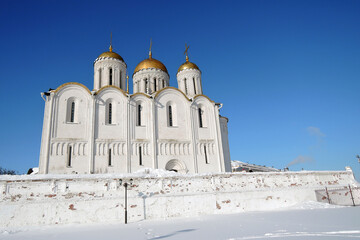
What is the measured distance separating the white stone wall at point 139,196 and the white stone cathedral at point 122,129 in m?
5.81

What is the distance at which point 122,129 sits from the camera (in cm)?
1869

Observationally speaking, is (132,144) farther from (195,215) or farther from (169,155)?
(195,215)

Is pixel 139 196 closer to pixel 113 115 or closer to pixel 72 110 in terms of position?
pixel 113 115

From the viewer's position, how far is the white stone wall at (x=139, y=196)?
1018cm

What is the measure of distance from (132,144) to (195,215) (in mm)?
8174

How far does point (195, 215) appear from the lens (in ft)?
40.0

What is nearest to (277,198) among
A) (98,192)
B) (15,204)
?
(98,192)

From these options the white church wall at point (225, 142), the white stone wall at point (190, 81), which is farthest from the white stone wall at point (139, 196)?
the white stone wall at point (190, 81)

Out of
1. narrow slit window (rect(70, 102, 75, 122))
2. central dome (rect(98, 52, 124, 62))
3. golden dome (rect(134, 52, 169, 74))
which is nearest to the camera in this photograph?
narrow slit window (rect(70, 102, 75, 122))

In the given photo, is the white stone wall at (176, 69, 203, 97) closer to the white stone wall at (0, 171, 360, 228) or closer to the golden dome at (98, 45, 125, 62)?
the golden dome at (98, 45, 125, 62)

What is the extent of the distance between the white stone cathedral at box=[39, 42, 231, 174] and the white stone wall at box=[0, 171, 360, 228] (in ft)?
19.1

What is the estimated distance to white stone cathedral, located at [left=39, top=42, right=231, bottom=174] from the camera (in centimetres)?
1703

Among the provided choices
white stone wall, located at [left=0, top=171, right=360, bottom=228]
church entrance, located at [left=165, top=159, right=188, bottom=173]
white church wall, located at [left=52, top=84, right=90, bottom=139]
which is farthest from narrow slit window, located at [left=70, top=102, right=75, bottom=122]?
white stone wall, located at [left=0, top=171, right=360, bottom=228]

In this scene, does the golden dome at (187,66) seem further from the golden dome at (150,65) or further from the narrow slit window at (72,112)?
the narrow slit window at (72,112)
